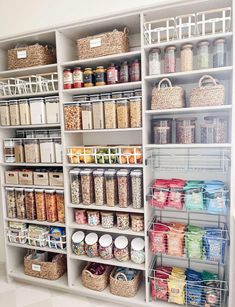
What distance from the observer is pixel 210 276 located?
6.38ft

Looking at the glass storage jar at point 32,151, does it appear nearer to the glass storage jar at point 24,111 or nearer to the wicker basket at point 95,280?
the glass storage jar at point 24,111

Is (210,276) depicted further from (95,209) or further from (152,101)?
(152,101)

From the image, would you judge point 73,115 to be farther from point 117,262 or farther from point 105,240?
point 117,262

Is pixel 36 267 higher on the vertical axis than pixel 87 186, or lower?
lower

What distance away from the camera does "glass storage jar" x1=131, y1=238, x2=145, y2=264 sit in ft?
6.50

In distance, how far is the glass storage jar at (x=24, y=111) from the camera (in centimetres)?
218

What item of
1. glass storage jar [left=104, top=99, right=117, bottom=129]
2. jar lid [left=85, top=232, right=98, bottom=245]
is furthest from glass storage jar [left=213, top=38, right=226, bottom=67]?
jar lid [left=85, top=232, right=98, bottom=245]

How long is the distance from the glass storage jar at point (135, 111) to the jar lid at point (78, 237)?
1087mm

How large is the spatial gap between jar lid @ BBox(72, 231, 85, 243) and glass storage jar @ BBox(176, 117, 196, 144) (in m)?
1.19

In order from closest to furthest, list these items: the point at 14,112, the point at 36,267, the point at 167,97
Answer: the point at 167,97, the point at 14,112, the point at 36,267

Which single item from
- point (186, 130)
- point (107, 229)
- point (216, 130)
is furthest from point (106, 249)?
point (216, 130)

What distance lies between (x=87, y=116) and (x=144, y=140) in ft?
1.72

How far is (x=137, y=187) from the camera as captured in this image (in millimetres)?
1930

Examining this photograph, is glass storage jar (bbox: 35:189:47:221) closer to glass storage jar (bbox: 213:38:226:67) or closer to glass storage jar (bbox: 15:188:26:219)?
glass storage jar (bbox: 15:188:26:219)
